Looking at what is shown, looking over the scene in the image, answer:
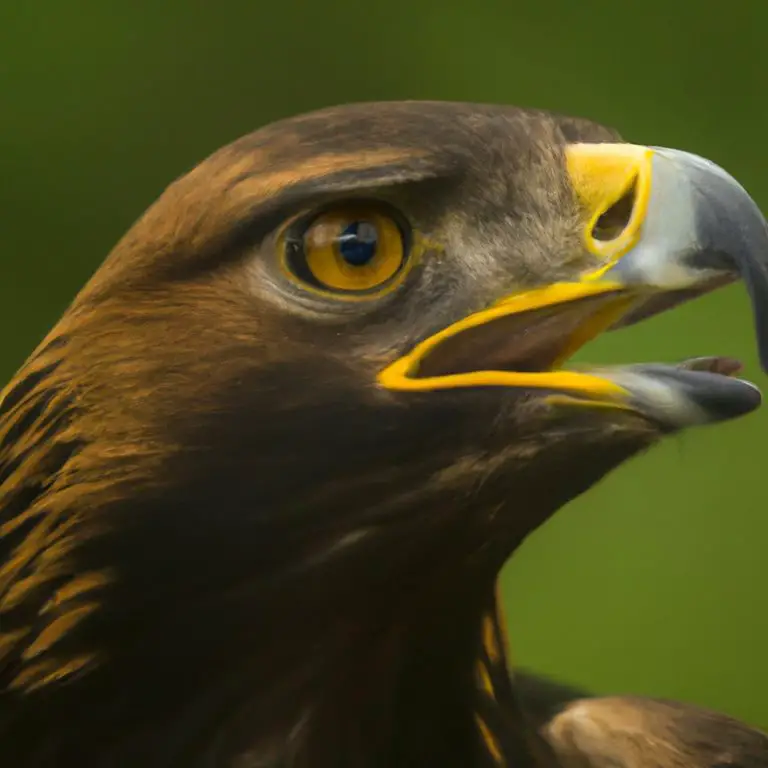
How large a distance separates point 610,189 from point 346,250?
185 mm

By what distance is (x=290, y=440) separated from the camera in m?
0.62

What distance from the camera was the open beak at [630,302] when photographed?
0.61 metres

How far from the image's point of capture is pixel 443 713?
0.75 m

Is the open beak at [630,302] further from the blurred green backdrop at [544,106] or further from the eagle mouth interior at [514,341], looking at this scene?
the blurred green backdrop at [544,106]

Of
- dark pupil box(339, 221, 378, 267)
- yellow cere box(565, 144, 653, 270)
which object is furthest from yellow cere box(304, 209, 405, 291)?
yellow cere box(565, 144, 653, 270)

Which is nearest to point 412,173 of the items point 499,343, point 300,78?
point 499,343

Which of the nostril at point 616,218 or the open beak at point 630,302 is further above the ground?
the nostril at point 616,218

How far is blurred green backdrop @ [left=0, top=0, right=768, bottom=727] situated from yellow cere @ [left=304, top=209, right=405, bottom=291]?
0.35m

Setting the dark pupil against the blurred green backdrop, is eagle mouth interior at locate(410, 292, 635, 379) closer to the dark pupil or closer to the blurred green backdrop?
the dark pupil

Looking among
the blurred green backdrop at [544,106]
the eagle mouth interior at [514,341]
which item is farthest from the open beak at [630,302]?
the blurred green backdrop at [544,106]

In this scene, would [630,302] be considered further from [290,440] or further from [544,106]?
[544,106]

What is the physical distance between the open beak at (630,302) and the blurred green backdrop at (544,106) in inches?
11.2

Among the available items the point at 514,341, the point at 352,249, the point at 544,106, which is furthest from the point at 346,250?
the point at 544,106

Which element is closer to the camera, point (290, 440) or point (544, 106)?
point (290, 440)
